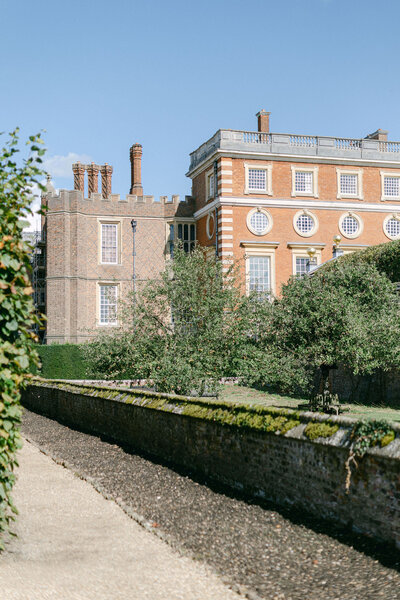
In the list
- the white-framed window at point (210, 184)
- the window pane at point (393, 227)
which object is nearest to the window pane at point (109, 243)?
the white-framed window at point (210, 184)

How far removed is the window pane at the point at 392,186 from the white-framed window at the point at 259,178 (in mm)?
7719

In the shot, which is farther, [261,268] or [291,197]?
[291,197]

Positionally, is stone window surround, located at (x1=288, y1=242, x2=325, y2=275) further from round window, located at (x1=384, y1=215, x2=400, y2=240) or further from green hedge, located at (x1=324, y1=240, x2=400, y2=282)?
green hedge, located at (x1=324, y1=240, x2=400, y2=282)

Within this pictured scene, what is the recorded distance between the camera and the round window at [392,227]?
131ft

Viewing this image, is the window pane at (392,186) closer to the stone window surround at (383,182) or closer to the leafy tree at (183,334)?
the stone window surround at (383,182)

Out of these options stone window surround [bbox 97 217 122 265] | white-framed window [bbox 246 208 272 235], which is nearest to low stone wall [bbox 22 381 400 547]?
white-framed window [bbox 246 208 272 235]

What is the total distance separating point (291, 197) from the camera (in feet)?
127

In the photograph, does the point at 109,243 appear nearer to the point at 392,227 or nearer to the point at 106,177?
the point at 106,177

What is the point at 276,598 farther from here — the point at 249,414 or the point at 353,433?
the point at 249,414

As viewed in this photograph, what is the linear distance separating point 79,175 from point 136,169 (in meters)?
4.08

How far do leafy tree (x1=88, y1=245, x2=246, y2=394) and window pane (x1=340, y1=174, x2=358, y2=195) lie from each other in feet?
77.8

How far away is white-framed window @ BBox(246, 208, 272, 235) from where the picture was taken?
3800 cm

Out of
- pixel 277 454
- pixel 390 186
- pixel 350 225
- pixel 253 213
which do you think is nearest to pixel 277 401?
pixel 277 454

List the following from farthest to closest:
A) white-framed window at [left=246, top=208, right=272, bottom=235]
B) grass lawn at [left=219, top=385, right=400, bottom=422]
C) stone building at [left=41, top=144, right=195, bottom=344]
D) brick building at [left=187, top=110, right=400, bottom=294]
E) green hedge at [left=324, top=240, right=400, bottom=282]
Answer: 1. stone building at [left=41, top=144, right=195, bottom=344]
2. white-framed window at [left=246, top=208, right=272, bottom=235]
3. brick building at [left=187, top=110, right=400, bottom=294]
4. green hedge at [left=324, top=240, right=400, bottom=282]
5. grass lawn at [left=219, top=385, right=400, bottom=422]
